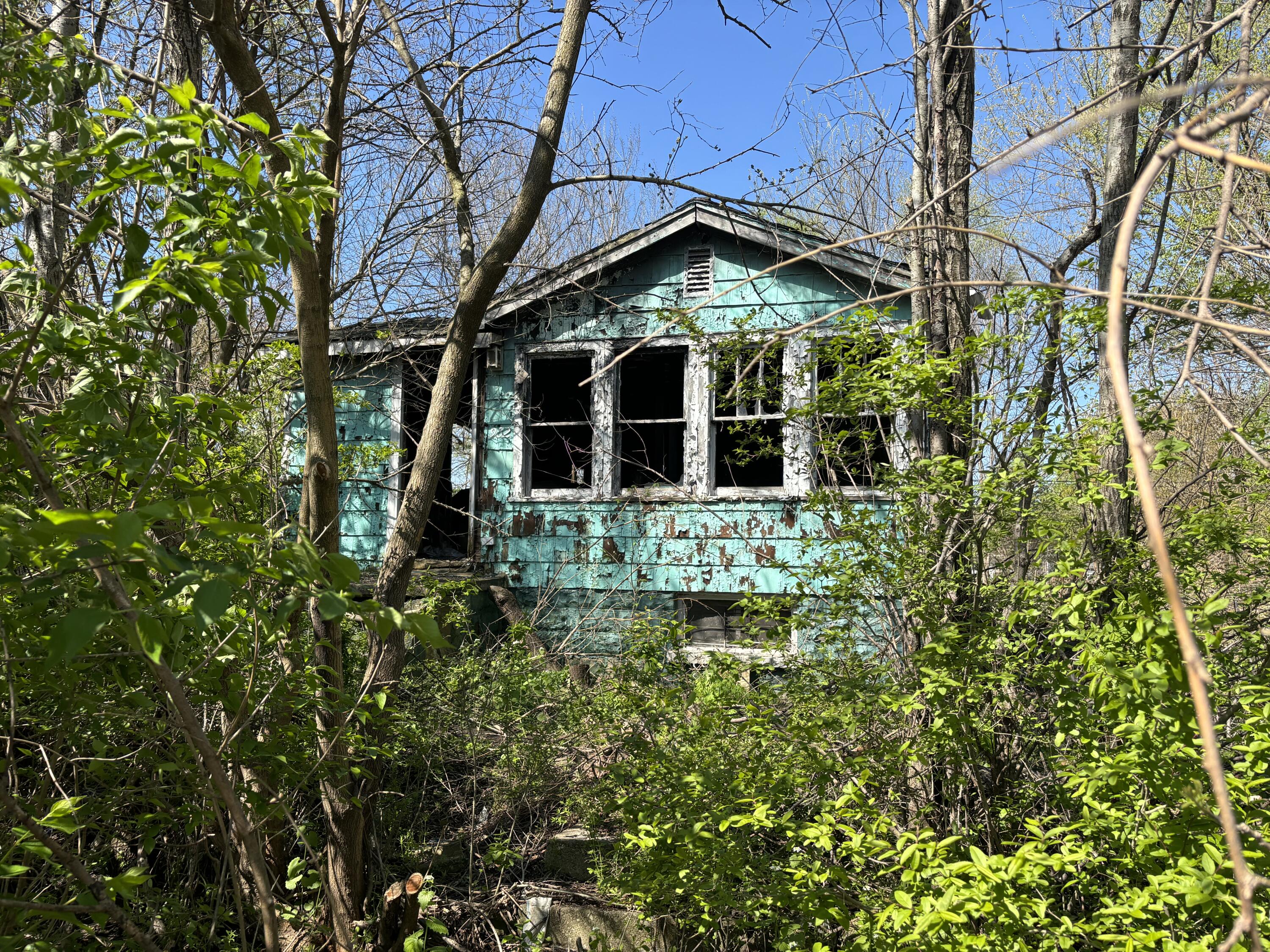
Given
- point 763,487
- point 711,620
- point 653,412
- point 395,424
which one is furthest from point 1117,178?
point 653,412

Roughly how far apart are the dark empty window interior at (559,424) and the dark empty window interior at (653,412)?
47 cm

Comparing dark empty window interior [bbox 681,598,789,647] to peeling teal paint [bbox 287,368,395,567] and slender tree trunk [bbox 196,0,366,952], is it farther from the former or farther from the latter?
slender tree trunk [bbox 196,0,366,952]

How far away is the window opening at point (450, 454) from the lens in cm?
1034

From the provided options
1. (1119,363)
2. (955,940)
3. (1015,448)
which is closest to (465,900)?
(955,940)

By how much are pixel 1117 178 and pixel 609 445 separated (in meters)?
5.70

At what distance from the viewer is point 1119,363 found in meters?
0.78

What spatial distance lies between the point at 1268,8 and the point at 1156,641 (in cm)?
937

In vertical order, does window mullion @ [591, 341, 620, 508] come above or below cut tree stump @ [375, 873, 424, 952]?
above

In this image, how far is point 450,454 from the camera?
935 centimetres

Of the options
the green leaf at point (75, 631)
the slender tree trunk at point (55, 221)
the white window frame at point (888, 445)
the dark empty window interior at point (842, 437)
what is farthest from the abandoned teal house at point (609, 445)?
the green leaf at point (75, 631)

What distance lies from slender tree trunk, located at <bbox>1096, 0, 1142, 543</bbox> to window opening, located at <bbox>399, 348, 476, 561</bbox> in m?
5.82

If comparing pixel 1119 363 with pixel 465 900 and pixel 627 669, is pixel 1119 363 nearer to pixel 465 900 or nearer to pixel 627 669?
pixel 627 669

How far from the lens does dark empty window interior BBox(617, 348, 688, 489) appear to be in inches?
423

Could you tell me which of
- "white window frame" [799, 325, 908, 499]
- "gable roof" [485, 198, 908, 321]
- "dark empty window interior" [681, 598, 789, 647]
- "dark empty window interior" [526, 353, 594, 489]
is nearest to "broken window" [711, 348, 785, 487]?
"white window frame" [799, 325, 908, 499]
